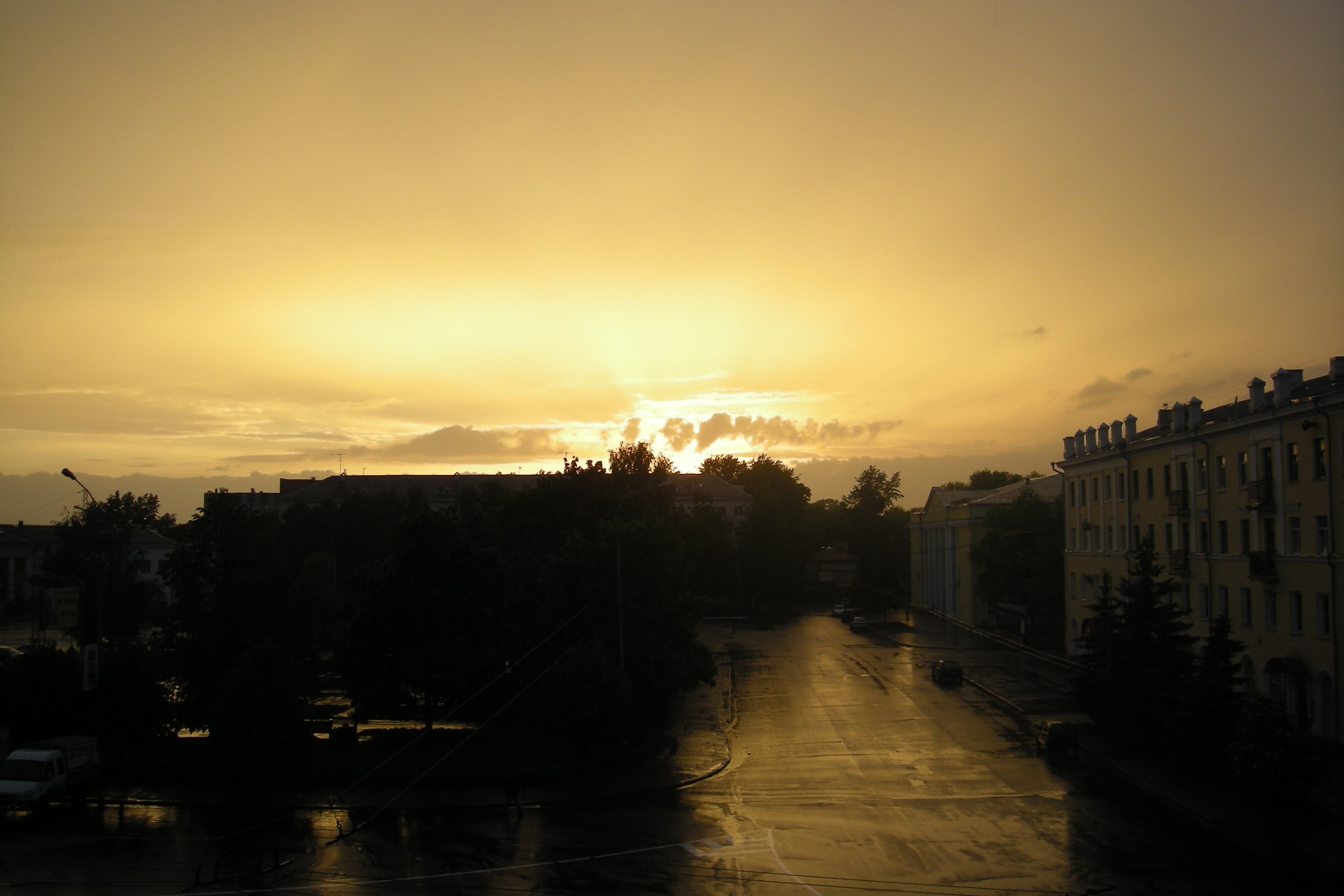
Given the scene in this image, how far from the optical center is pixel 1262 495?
Result: 123 ft

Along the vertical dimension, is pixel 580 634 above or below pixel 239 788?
above

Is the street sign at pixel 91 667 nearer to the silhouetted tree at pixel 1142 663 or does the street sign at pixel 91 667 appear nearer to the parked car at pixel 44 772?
the parked car at pixel 44 772

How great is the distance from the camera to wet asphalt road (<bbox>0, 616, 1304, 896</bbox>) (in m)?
20.4

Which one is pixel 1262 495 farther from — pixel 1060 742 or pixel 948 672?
pixel 948 672

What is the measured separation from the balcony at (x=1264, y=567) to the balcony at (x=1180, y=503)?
6.77 meters

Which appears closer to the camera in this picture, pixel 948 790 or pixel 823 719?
pixel 948 790

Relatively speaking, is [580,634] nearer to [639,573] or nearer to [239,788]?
[639,573]

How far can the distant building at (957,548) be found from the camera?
80562mm

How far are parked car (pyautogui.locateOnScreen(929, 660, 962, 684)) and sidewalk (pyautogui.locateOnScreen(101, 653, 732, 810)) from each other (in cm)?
2230

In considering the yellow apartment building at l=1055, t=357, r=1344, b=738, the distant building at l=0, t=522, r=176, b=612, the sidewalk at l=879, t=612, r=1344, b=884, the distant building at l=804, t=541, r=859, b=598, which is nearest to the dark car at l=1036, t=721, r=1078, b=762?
the sidewalk at l=879, t=612, r=1344, b=884

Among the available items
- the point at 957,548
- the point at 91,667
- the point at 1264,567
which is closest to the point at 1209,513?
the point at 1264,567

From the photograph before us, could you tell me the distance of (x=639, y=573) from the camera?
38.2 m

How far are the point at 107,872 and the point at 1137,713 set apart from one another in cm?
3192

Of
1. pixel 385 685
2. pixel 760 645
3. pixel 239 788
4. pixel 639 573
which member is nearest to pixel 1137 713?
pixel 639 573
